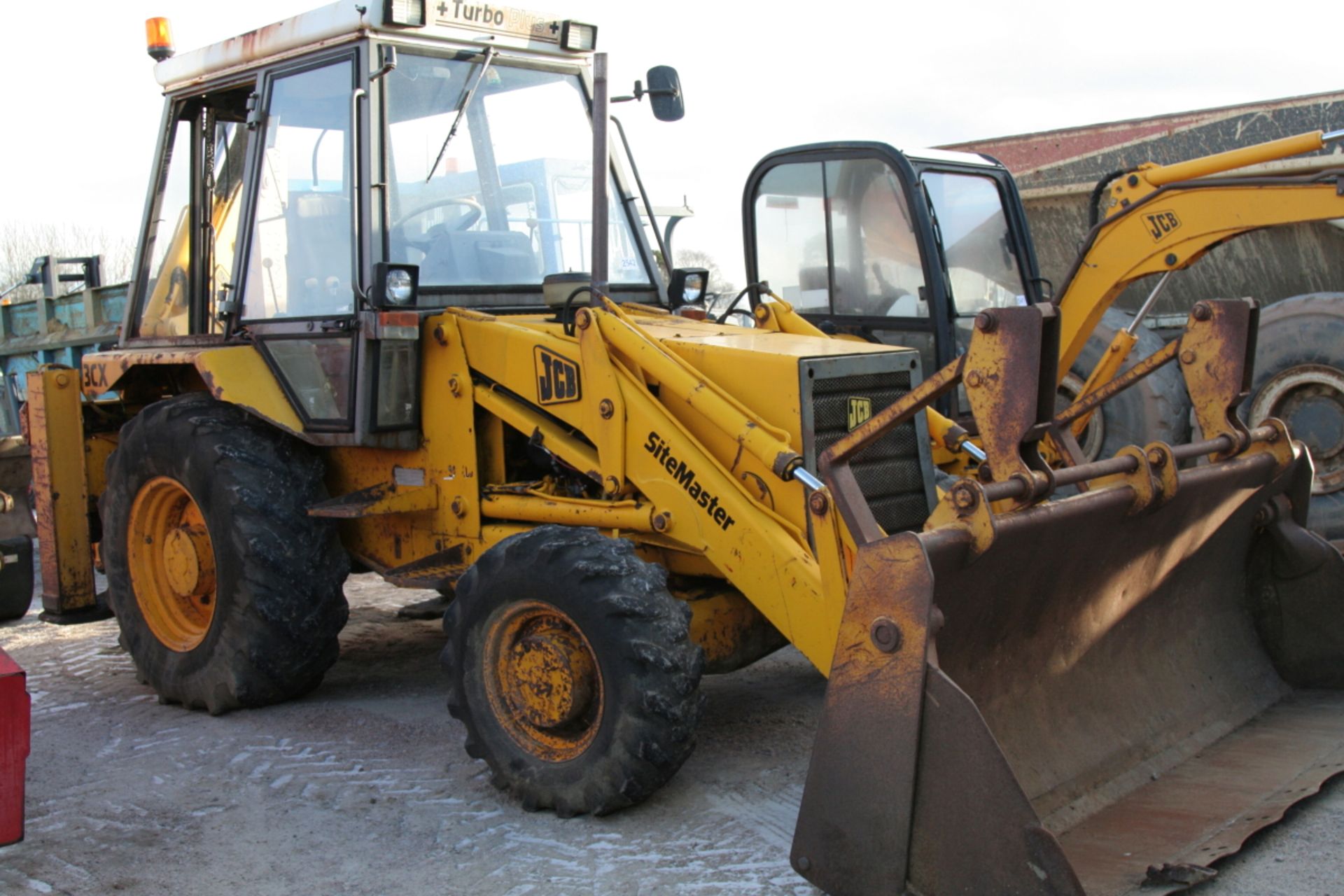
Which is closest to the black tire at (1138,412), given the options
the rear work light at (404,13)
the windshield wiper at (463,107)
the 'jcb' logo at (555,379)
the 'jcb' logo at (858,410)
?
the 'jcb' logo at (858,410)

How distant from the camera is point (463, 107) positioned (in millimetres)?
5410

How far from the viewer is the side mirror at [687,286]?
18.8 ft

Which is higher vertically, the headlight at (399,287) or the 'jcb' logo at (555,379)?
the headlight at (399,287)

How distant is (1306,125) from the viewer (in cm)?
998

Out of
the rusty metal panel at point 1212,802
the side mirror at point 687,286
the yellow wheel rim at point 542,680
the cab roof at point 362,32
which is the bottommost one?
the rusty metal panel at point 1212,802

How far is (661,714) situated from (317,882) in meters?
1.09

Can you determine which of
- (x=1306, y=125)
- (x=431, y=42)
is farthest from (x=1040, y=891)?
→ (x=1306, y=125)

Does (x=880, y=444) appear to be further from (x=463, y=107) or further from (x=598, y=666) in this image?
(x=463, y=107)

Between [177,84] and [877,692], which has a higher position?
[177,84]

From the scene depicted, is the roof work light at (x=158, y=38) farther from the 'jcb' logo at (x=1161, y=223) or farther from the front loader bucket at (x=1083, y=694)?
the 'jcb' logo at (x=1161, y=223)

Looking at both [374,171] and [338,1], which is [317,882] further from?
[338,1]

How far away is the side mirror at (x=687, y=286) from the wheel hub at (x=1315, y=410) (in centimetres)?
408

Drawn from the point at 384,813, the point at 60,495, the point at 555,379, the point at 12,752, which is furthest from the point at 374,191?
the point at 12,752

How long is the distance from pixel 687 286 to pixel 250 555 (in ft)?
7.02
